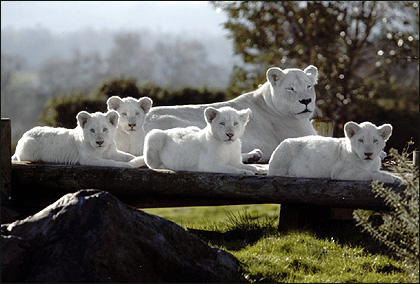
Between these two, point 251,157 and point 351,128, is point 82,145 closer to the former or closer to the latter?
point 251,157

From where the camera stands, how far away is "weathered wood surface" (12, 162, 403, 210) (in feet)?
19.0

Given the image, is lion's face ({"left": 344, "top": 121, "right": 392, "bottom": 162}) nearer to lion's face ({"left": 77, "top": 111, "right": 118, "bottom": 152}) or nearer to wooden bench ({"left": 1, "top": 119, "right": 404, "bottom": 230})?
wooden bench ({"left": 1, "top": 119, "right": 404, "bottom": 230})

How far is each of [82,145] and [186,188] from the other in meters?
1.26

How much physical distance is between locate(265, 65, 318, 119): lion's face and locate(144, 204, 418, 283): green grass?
1.51 meters

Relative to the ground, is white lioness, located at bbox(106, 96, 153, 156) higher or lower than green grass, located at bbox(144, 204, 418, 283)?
higher

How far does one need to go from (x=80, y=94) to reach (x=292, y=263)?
8.71 meters

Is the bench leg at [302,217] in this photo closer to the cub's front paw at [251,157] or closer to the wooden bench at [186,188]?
the wooden bench at [186,188]

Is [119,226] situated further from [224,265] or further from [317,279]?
[317,279]

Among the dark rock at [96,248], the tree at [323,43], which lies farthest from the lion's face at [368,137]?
the tree at [323,43]

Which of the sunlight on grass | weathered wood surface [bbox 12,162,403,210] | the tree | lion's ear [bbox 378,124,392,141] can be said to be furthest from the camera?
the tree

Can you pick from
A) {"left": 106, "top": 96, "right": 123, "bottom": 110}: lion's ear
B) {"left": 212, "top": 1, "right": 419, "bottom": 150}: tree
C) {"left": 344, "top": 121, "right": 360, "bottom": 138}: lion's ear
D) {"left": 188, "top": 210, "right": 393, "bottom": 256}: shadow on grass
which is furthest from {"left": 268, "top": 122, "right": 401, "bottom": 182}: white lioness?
{"left": 212, "top": 1, "right": 419, "bottom": 150}: tree

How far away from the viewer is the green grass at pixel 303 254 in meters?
5.14

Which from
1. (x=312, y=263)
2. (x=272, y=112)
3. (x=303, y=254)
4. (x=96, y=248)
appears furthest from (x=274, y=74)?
(x=96, y=248)

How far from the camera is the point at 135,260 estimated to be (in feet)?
15.0
